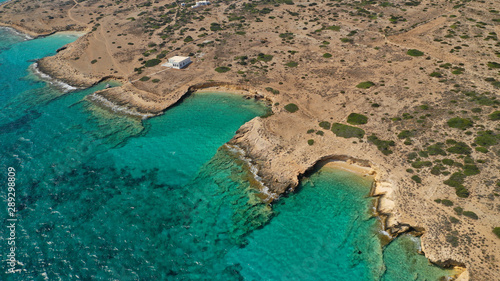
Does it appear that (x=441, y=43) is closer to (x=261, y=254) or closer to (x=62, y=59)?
(x=261, y=254)

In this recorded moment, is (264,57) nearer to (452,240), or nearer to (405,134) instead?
(405,134)

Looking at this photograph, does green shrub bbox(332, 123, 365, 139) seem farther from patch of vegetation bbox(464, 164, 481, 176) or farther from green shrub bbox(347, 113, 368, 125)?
patch of vegetation bbox(464, 164, 481, 176)

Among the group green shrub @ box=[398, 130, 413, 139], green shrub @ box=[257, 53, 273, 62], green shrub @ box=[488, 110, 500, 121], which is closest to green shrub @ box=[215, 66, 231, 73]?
green shrub @ box=[257, 53, 273, 62]

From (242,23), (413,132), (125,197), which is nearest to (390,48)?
(413,132)

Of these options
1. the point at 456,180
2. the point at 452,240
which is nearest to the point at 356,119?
the point at 456,180

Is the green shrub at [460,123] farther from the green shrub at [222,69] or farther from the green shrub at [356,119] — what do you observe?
the green shrub at [222,69]

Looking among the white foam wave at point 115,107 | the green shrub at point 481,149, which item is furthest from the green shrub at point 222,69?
the green shrub at point 481,149
